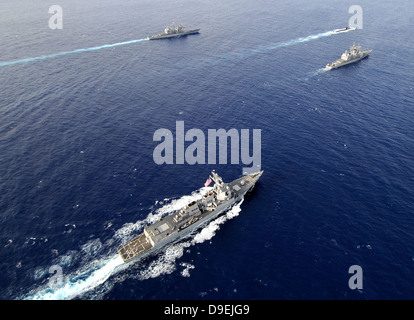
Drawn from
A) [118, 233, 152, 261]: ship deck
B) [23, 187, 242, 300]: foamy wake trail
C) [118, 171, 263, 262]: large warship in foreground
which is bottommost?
[23, 187, 242, 300]: foamy wake trail

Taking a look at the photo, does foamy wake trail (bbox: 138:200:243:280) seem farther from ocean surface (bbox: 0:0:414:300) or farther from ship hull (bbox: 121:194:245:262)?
ship hull (bbox: 121:194:245:262)

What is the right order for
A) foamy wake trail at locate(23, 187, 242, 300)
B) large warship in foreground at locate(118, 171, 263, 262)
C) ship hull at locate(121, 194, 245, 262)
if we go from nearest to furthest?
1. foamy wake trail at locate(23, 187, 242, 300)
2. large warship in foreground at locate(118, 171, 263, 262)
3. ship hull at locate(121, 194, 245, 262)

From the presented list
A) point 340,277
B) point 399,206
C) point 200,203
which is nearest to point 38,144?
point 200,203

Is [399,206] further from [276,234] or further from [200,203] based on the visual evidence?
[200,203]

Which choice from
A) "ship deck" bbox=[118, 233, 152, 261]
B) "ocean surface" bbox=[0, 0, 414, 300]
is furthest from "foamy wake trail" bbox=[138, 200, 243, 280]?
"ship deck" bbox=[118, 233, 152, 261]

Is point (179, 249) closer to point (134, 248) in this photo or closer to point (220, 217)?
point (134, 248)

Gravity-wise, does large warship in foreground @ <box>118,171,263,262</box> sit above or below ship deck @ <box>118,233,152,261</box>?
above

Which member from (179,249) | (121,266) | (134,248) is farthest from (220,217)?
(121,266)
